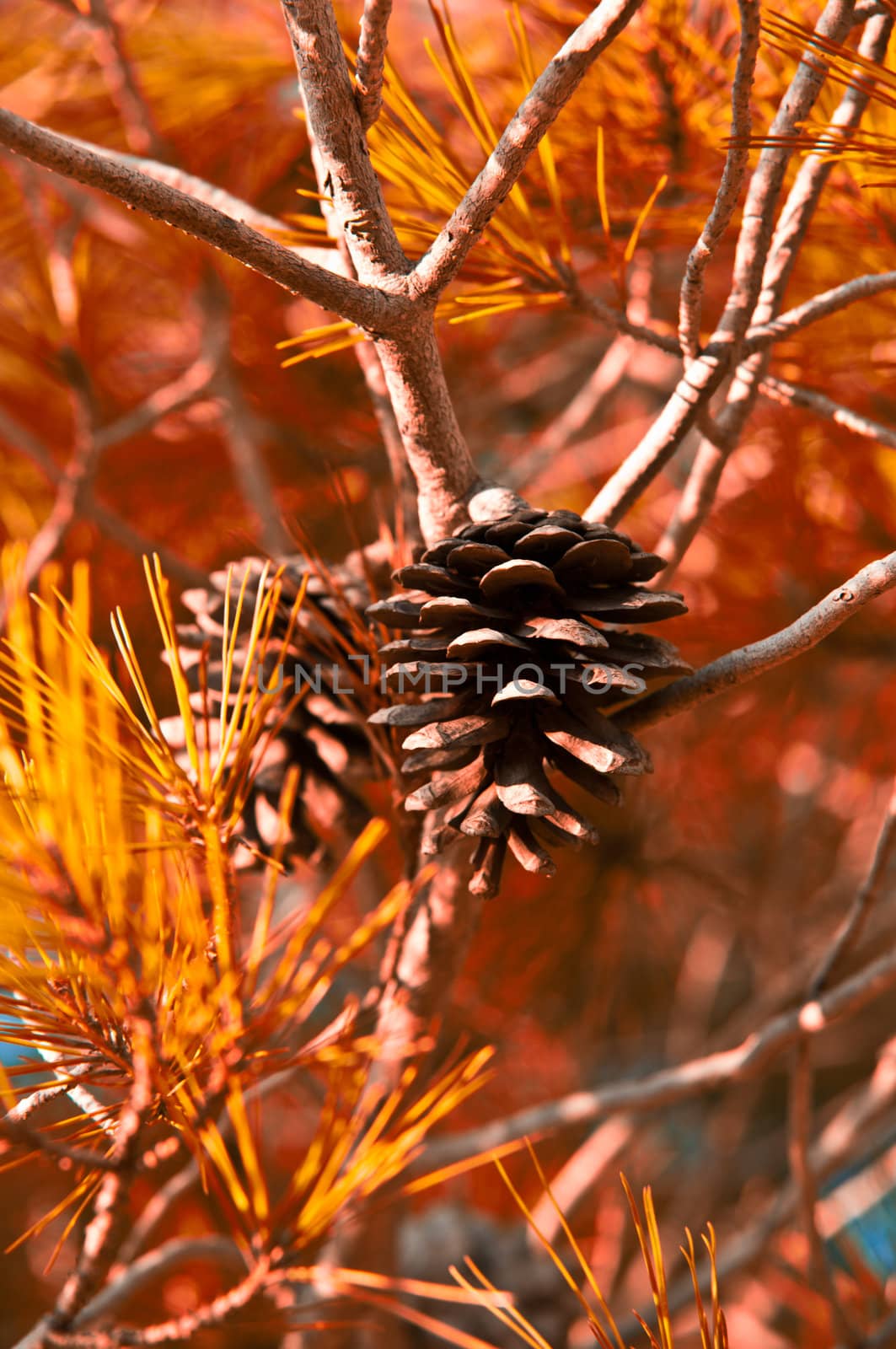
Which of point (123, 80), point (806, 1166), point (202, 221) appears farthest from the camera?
point (123, 80)

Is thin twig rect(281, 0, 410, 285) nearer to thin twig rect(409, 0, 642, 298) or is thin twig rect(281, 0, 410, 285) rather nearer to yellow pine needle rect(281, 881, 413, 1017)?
thin twig rect(409, 0, 642, 298)

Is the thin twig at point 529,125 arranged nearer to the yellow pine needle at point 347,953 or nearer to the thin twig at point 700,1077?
the yellow pine needle at point 347,953

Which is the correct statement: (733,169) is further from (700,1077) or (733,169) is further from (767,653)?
(700,1077)

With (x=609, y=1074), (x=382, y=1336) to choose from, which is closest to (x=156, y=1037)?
(x=382, y=1336)

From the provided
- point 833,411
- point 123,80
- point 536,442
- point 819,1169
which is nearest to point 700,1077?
point 819,1169

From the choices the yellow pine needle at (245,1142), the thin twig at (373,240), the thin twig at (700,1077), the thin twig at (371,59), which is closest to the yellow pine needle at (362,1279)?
the yellow pine needle at (245,1142)

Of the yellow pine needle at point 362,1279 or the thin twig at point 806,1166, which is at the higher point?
the yellow pine needle at point 362,1279
